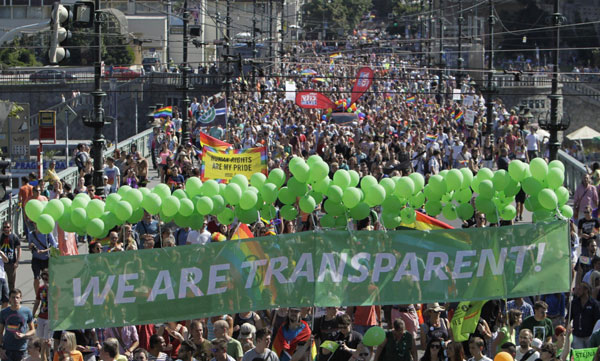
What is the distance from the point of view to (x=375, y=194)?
39.4 feet

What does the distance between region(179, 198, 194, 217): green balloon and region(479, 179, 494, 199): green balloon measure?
128 inches

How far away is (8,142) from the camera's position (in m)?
23.1

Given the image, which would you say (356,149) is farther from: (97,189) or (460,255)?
(460,255)

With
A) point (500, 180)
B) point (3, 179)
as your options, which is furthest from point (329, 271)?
point (3, 179)

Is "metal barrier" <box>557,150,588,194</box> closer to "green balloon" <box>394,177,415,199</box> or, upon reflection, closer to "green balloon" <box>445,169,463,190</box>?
"green balloon" <box>445,169,463,190</box>

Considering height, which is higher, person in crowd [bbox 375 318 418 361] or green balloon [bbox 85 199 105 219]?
green balloon [bbox 85 199 105 219]

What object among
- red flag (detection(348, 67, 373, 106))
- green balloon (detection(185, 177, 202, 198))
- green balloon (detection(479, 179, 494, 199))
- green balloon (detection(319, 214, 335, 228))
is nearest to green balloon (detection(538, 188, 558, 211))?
green balloon (detection(479, 179, 494, 199))

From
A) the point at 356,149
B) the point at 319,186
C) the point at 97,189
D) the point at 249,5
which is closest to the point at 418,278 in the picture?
the point at 319,186

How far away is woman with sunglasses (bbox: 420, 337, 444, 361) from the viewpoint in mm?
11406

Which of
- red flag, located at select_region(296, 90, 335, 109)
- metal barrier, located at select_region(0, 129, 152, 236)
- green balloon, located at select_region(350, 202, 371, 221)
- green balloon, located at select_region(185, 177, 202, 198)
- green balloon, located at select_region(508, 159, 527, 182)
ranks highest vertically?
red flag, located at select_region(296, 90, 335, 109)

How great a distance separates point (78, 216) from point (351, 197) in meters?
2.97

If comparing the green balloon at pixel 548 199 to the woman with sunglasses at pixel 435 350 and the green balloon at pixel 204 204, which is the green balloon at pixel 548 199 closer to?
the woman with sunglasses at pixel 435 350

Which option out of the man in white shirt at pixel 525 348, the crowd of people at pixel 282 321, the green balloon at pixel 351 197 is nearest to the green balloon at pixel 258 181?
the green balloon at pixel 351 197

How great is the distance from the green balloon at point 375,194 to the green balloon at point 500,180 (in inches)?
49.0
